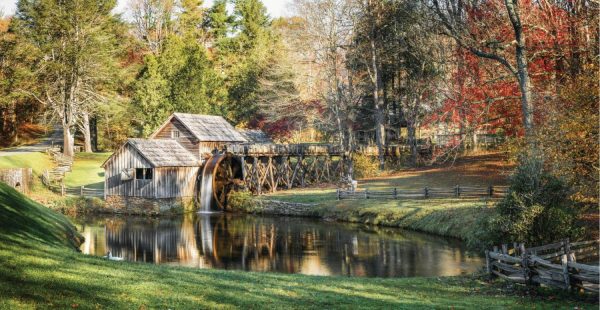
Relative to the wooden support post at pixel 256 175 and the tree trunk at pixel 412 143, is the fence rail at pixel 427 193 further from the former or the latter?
the tree trunk at pixel 412 143

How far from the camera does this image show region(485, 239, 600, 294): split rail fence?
42.5 ft

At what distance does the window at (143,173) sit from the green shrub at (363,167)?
15.2m

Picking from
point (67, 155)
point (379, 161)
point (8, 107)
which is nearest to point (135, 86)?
point (67, 155)

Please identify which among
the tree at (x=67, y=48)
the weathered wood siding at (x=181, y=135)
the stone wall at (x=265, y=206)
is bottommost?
the stone wall at (x=265, y=206)

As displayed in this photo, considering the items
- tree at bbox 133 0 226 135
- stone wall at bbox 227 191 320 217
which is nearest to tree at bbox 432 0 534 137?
stone wall at bbox 227 191 320 217

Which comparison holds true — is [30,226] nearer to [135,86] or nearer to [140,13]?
[135,86]

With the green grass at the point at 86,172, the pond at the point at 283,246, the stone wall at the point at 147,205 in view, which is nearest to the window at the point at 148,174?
the stone wall at the point at 147,205

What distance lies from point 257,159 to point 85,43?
64.7 feet

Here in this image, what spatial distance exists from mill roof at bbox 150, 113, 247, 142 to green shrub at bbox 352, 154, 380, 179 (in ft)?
29.7

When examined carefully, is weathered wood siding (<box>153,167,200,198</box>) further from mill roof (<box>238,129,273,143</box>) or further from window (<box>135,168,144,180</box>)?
mill roof (<box>238,129,273,143</box>)

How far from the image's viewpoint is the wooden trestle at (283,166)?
4297cm

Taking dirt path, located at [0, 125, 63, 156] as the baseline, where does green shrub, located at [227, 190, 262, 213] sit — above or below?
below

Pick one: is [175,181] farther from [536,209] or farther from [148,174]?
[536,209]

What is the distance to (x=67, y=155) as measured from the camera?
171 ft
